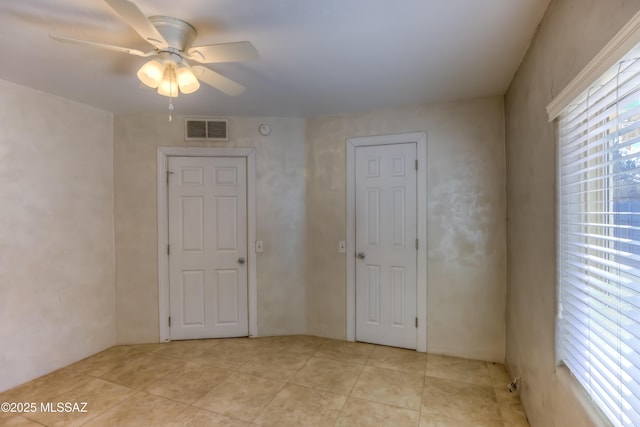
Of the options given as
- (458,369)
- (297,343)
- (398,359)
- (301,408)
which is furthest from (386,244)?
(301,408)

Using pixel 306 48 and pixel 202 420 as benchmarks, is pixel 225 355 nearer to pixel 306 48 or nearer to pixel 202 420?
pixel 202 420

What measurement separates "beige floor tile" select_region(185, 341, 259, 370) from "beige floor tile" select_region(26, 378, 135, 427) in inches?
24.2

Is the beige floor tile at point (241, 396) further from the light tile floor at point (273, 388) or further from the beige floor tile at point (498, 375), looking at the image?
the beige floor tile at point (498, 375)

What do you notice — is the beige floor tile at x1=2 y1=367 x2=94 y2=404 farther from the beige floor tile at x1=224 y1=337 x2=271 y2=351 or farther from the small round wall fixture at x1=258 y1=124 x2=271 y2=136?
the small round wall fixture at x1=258 y1=124 x2=271 y2=136

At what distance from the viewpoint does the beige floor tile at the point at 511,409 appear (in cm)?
193

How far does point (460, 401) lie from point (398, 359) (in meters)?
0.68

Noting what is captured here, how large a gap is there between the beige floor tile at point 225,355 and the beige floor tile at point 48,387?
0.86 m

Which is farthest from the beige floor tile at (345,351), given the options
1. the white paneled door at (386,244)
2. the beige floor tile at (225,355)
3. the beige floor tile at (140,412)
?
the beige floor tile at (140,412)

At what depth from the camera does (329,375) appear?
2504mm

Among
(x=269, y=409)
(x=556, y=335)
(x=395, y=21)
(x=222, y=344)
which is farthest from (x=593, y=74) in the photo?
(x=222, y=344)

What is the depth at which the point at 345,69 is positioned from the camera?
7.09 feet

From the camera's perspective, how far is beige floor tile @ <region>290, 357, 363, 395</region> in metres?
2.34

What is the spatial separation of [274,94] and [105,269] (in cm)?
248

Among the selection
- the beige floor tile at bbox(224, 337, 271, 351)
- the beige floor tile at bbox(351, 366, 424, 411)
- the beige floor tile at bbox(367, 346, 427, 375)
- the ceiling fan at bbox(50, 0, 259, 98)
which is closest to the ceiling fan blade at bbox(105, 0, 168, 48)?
the ceiling fan at bbox(50, 0, 259, 98)
